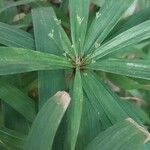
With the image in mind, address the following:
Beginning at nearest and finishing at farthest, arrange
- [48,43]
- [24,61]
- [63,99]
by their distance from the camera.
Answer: [63,99], [24,61], [48,43]

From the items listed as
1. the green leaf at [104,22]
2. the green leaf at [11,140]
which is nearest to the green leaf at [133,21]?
the green leaf at [104,22]

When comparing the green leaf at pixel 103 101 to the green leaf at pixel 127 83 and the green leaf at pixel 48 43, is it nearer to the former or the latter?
the green leaf at pixel 48 43

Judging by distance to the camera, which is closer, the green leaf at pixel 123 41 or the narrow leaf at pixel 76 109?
the narrow leaf at pixel 76 109

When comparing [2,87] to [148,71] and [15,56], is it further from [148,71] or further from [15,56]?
[148,71]

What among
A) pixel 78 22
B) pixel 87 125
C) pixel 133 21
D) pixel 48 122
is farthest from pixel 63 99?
pixel 133 21

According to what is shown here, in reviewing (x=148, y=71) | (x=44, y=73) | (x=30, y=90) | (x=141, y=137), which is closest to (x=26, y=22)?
(x=30, y=90)

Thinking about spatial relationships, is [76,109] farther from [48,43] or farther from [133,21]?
[133,21]
